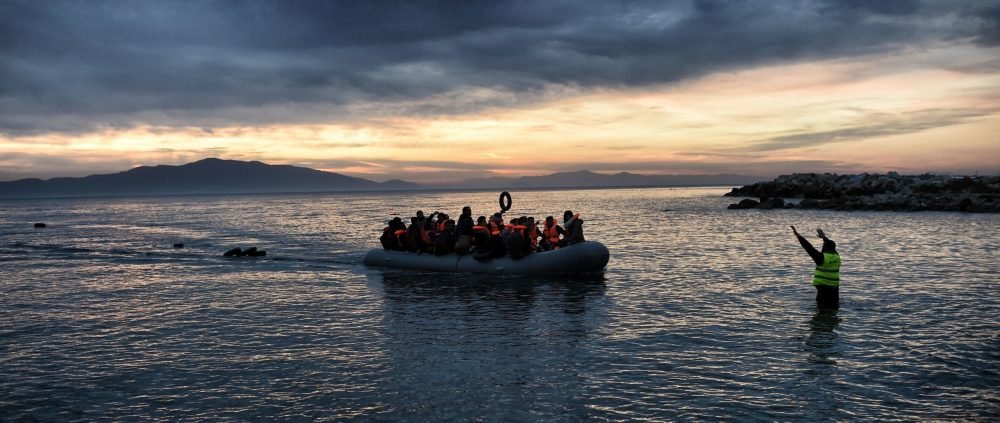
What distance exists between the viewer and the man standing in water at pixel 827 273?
46.3 feet

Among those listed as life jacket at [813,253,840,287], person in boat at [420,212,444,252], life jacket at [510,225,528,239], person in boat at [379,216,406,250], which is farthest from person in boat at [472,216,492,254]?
life jacket at [813,253,840,287]

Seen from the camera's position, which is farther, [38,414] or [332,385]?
[332,385]

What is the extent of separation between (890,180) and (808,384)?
7993cm

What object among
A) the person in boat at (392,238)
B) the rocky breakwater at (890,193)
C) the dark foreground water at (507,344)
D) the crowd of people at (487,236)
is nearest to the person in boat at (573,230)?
the crowd of people at (487,236)

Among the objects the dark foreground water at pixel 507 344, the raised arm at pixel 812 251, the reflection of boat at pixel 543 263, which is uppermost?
the raised arm at pixel 812 251

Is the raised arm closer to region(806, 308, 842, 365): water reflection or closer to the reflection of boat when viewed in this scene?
region(806, 308, 842, 365): water reflection

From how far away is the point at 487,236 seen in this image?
2227 cm

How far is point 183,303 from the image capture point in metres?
18.2

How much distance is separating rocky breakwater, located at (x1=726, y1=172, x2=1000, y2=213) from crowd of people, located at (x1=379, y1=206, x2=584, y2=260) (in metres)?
48.5

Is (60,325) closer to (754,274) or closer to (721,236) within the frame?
(754,274)

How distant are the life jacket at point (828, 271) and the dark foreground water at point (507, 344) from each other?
29.6 inches

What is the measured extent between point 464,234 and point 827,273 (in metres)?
11.7

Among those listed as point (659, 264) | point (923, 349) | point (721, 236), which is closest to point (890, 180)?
point (721, 236)

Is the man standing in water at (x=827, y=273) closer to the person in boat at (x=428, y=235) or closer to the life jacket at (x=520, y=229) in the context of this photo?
the life jacket at (x=520, y=229)
